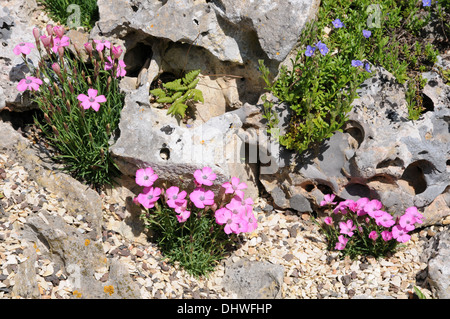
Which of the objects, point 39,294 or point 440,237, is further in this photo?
point 440,237

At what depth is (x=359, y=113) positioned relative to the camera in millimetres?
4695

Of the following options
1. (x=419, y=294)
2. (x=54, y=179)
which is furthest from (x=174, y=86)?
(x=419, y=294)

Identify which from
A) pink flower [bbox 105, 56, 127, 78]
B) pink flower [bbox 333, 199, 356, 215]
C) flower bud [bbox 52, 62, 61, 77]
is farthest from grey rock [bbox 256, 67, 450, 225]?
flower bud [bbox 52, 62, 61, 77]

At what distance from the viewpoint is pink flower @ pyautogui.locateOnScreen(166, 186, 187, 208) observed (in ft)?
14.1

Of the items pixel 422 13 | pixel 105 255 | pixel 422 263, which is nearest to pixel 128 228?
pixel 105 255

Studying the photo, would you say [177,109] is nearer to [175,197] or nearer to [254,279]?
[175,197]

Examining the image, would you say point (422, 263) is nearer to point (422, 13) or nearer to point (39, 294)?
point (422, 13)

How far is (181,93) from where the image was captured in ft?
16.3

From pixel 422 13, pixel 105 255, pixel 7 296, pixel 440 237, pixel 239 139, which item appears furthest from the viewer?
pixel 422 13

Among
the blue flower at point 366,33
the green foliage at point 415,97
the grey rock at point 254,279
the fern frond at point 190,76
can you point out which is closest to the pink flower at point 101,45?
the fern frond at point 190,76

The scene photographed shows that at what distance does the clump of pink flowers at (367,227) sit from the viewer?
4.43 m

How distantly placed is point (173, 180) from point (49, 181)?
1234mm

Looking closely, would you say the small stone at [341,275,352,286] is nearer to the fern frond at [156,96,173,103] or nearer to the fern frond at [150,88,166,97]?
the fern frond at [156,96,173,103]

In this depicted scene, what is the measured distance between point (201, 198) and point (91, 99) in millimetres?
1441
